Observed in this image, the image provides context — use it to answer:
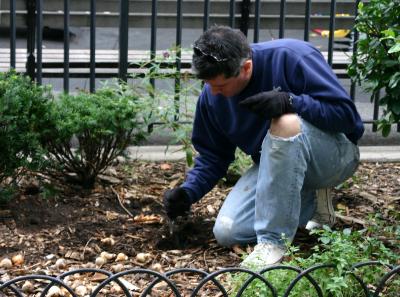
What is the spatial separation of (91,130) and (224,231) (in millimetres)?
991

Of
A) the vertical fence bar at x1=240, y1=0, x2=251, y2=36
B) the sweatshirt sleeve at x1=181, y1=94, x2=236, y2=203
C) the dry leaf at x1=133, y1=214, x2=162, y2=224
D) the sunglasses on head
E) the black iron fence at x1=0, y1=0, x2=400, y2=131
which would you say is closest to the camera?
the sunglasses on head

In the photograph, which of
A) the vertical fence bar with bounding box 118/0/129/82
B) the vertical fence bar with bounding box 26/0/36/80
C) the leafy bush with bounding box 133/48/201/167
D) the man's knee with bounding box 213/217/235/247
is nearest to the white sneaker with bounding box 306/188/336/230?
the man's knee with bounding box 213/217/235/247

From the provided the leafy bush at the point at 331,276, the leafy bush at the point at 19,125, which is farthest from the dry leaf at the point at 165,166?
the leafy bush at the point at 331,276

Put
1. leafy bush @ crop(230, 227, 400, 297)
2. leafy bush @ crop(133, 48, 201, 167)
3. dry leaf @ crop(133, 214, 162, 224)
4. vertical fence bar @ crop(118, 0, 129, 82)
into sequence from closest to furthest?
leafy bush @ crop(230, 227, 400, 297) < dry leaf @ crop(133, 214, 162, 224) < leafy bush @ crop(133, 48, 201, 167) < vertical fence bar @ crop(118, 0, 129, 82)

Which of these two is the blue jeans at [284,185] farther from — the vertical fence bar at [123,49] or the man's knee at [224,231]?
the vertical fence bar at [123,49]

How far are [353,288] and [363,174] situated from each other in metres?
2.22

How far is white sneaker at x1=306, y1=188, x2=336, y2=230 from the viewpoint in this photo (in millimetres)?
4676

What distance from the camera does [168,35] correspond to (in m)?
13.9

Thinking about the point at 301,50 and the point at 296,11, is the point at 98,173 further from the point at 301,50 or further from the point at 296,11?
the point at 296,11

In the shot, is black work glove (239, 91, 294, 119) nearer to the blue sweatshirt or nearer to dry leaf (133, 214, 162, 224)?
the blue sweatshirt

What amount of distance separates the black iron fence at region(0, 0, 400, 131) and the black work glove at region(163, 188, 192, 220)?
3.57ft

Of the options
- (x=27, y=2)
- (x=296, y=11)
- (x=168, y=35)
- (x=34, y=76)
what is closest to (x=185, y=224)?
(x=34, y=76)

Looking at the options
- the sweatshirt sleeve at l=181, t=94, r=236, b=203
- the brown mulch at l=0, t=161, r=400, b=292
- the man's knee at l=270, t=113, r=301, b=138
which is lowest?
the brown mulch at l=0, t=161, r=400, b=292

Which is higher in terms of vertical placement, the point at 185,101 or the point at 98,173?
the point at 185,101
